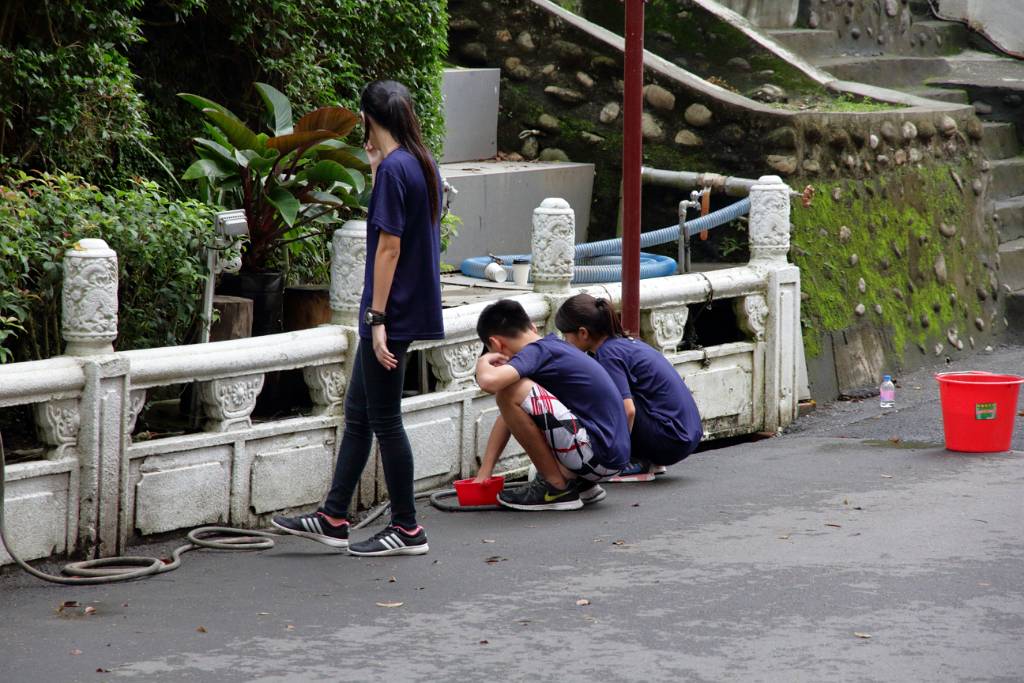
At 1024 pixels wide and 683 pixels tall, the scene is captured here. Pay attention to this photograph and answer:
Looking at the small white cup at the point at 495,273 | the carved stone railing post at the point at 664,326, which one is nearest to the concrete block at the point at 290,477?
the carved stone railing post at the point at 664,326

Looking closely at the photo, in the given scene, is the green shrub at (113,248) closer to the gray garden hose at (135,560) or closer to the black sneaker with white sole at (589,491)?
the gray garden hose at (135,560)

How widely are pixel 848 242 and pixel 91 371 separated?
673 centimetres

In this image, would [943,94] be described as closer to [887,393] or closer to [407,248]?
[887,393]

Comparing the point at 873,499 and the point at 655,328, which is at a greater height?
the point at 655,328

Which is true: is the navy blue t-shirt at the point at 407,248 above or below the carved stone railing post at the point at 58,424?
above

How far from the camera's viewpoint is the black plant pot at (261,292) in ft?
24.8

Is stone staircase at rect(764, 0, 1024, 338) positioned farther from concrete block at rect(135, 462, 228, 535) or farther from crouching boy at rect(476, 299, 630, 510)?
concrete block at rect(135, 462, 228, 535)

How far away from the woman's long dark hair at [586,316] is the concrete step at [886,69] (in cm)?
711

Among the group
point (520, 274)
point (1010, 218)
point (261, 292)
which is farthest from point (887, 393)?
point (261, 292)

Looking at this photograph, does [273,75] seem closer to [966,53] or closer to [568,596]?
[568,596]

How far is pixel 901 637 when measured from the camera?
5234 mm

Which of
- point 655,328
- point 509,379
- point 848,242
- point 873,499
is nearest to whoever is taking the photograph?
point 509,379

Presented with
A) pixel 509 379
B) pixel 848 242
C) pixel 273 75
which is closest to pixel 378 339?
pixel 509 379

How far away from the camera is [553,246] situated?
321 inches
